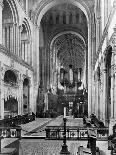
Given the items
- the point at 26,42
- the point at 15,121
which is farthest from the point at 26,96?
the point at 15,121

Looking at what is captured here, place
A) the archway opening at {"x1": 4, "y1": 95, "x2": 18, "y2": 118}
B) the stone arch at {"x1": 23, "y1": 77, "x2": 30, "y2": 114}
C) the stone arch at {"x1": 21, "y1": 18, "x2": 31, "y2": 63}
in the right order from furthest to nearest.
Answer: the stone arch at {"x1": 21, "y1": 18, "x2": 31, "y2": 63}
the stone arch at {"x1": 23, "y1": 77, "x2": 30, "y2": 114}
the archway opening at {"x1": 4, "y1": 95, "x2": 18, "y2": 118}

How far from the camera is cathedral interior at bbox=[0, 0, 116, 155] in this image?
41.9 ft

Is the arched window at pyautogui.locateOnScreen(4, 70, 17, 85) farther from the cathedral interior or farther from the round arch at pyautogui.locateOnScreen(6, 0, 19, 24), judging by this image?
the round arch at pyautogui.locateOnScreen(6, 0, 19, 24)

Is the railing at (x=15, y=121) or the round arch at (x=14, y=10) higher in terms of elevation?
the round arch at (x=14, y=10)

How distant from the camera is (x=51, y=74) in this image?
4056cm

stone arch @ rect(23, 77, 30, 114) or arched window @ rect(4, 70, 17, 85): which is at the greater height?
arched window @ rect(4, 70, 17, 85)

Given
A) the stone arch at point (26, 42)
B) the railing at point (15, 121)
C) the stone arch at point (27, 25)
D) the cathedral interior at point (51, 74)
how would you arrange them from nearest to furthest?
the cathedral interior at point (51, 74), the railing at point (15, 121), the stone arch at point (27, 25), the stone arch at point (26, 42)

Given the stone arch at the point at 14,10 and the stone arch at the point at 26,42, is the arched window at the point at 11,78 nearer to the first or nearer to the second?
the stone arch at the point at 14,10

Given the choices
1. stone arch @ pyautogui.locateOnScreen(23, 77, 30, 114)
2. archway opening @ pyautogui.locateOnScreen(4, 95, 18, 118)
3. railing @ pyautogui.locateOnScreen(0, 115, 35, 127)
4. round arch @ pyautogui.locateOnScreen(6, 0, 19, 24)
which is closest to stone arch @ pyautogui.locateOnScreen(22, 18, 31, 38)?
round arch @ pyautogui.locateOnScreen(6, 0, 19, 24)

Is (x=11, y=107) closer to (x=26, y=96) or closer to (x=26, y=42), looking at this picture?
(x=26, y=96)

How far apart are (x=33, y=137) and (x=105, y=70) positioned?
6400 mm

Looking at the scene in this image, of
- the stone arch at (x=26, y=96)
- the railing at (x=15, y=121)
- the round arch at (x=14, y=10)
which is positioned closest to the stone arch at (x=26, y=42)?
the stone arch at (x=26, y=96)

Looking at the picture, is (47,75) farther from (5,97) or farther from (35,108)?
(5,97)

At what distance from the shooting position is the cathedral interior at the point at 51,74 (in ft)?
41.9
